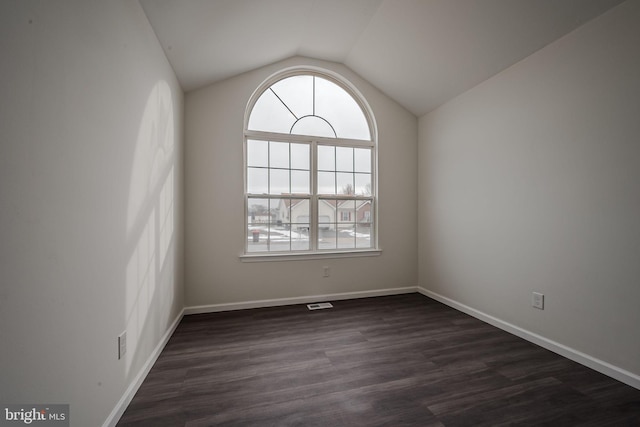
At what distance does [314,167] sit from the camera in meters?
3.52

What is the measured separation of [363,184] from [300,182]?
87 centimetres

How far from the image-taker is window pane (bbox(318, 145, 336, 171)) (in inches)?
140

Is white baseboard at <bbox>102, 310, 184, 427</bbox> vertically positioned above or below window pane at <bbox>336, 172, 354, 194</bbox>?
below

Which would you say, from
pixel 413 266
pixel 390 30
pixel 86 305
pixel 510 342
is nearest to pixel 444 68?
pixel 390 30

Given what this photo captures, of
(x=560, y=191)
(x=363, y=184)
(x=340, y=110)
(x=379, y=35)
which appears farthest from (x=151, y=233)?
(x=560, y=191)

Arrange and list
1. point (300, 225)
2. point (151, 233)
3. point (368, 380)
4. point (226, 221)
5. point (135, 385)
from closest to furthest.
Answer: point (135, 385), point (368, 380), point (151, 233), point (226, 221), point (300, 225)

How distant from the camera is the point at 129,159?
5.31 feet

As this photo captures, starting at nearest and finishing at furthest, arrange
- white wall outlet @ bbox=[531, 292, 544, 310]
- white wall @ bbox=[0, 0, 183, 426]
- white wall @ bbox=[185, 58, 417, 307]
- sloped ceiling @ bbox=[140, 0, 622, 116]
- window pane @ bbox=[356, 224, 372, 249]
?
white wall @ bbox=[0, 0, 183, 426] < sloped ceiling @ bbox=[140, 0, 622, 116] < white wall outlet @ bbox=[531, 292, 544, 310] < white wall @ bbox=[185, 58, 417, 307] < window pane @ bbox=[356, 224, 372, 249]

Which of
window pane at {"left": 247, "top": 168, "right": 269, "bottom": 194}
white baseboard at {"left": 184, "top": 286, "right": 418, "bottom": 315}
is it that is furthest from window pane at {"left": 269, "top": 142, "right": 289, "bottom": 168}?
white baseboard at {"left": 184, "top": 286, "right": 418, "bottom": 315}

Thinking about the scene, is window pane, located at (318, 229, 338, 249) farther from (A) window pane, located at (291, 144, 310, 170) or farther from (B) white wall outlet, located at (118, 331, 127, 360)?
(B) white wall outlet, located at (118, 331, 127, 360)

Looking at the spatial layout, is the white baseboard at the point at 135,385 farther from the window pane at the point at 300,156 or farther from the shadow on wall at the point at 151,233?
the window pane at the point at 300,156

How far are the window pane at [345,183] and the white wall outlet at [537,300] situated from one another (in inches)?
85.5

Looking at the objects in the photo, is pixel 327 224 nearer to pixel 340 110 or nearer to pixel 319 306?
pixel 319 306

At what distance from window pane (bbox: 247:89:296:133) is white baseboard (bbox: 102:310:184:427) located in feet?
7.84
